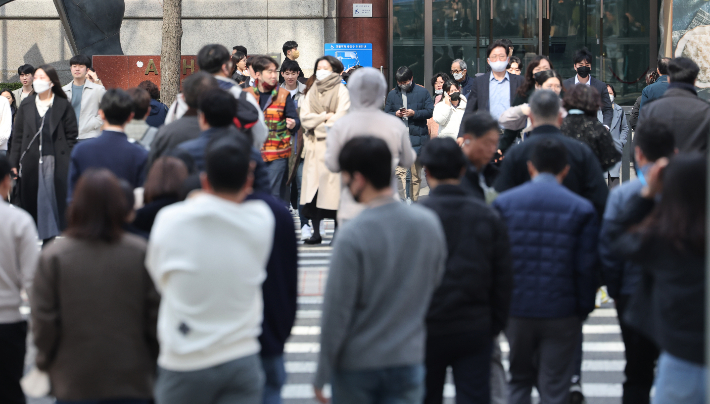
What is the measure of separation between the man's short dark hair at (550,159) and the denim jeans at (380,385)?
1548 millimetres

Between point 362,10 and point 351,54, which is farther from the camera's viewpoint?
point 362,10

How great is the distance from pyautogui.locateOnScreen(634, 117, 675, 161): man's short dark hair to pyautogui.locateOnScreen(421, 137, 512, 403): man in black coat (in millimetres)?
1029

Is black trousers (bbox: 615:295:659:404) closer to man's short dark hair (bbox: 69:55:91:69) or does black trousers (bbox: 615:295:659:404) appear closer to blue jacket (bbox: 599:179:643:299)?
blue jacket (bbox: 599:179:643:299)

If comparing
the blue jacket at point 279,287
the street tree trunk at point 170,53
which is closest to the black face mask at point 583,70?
the blue jacket at point 279,287

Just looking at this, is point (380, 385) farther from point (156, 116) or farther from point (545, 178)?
point (156, 116)

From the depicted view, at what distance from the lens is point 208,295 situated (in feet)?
10.8

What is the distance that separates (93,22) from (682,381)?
1417cm

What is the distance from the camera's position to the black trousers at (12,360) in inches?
175

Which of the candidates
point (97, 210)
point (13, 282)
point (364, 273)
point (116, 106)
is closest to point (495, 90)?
point (116, 106)

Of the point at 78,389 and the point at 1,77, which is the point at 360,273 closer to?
the point at 78,389

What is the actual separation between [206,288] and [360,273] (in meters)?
0.59

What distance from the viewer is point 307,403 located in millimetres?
5453

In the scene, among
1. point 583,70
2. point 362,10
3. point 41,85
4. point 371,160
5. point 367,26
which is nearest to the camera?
point 371,160

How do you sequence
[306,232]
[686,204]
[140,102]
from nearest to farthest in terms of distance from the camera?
[686,204], [140,102], [306,232]
